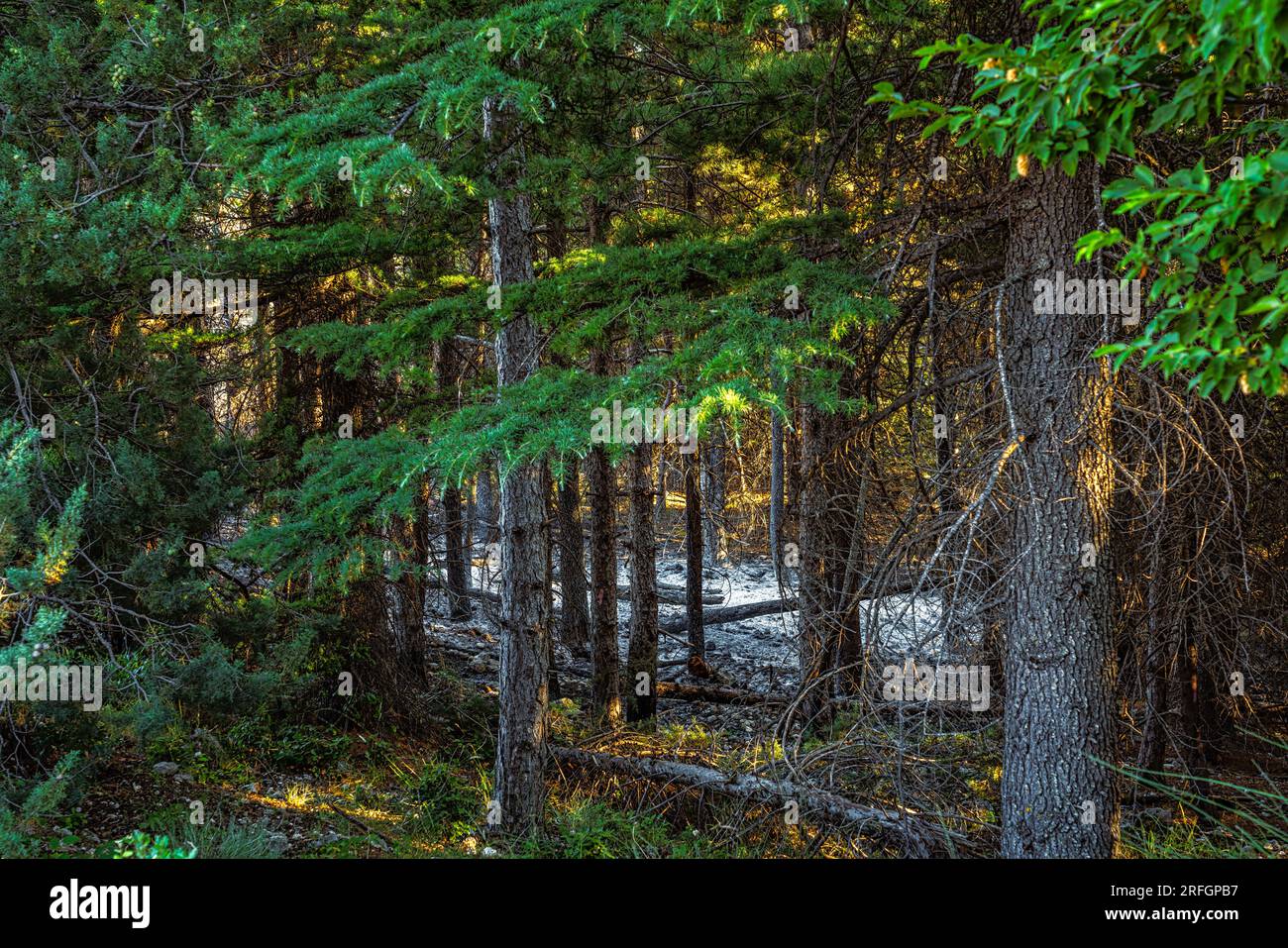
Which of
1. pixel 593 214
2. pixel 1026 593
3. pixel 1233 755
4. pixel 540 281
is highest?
pixel 593 214

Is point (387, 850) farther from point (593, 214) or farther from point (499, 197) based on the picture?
point (593, 214)

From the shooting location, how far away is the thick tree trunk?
5.05 meters

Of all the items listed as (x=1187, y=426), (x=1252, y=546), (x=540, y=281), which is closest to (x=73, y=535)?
(x=540, y=281)

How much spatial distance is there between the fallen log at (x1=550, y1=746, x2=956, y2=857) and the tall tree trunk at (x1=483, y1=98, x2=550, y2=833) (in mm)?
1484

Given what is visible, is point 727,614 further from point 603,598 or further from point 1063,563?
point 1063,563

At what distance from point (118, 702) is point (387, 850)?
2.49m

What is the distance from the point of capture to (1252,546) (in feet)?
24.0
